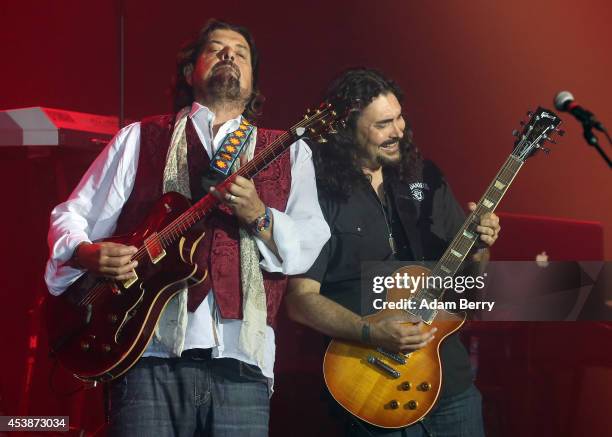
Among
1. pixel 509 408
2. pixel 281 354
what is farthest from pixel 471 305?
pixel 281 354

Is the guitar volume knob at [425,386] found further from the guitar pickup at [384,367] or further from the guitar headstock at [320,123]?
the guitar headstock at [320,123]

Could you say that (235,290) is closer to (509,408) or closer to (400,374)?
(400,374)

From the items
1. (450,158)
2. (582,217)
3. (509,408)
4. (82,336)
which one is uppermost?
(450,158)

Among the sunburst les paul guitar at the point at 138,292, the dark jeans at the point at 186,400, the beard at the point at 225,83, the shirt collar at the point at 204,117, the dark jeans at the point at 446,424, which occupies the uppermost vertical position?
the beard at the point at 225,83

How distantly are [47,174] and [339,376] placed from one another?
5.25 ft

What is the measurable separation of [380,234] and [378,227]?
0.09 feet

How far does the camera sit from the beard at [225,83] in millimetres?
3145

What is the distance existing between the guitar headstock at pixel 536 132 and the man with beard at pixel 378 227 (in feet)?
0.85

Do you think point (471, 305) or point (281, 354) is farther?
point (281, 354)

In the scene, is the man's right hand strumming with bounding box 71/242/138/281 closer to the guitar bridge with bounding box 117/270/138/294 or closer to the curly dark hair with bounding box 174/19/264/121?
the guitar bridge with bounding box 117/270/138/294

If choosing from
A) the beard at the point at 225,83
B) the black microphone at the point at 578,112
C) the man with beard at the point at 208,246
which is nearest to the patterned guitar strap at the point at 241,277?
the man with beard at the point at 208,246

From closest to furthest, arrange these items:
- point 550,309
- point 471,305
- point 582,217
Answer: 1. point 471,305
2. point 550,309
3. point 582,217

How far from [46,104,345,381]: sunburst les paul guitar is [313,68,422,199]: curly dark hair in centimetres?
38

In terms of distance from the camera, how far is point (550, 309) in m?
3.54
